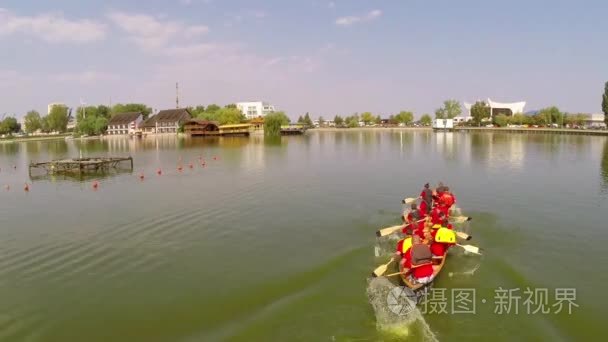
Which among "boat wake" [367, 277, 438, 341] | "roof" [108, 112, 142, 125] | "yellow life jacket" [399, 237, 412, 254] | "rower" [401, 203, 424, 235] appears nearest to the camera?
"boat wake" [367, 277, 438, 341]

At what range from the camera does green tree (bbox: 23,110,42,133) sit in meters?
170

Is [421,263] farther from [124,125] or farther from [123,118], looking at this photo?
[123,118]

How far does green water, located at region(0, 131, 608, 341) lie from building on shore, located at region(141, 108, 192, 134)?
382 feet

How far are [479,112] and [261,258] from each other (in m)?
160

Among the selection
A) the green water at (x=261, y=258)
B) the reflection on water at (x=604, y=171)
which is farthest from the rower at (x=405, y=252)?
the reflection on water at (x=604, y=171)

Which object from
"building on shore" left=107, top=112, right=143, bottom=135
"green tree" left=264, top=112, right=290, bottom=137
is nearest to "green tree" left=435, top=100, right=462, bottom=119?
"green tree" left=264, top=112, right=290, bottom=137

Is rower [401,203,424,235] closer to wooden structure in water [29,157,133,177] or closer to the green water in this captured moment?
the green water

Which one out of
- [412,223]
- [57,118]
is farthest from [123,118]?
[412,223]

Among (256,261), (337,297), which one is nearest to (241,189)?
(256,261)

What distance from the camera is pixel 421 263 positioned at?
13297 mm

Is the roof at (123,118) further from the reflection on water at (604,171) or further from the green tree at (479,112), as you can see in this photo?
the reflection on water at (604,171)

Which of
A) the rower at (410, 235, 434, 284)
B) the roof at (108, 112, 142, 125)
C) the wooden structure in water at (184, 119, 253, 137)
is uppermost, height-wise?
the roof at (108, 112, 142, 125)

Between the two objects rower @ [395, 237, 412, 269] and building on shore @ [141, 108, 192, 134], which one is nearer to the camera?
rower @ [395, 237, 412, 269]

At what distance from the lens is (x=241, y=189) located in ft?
114
